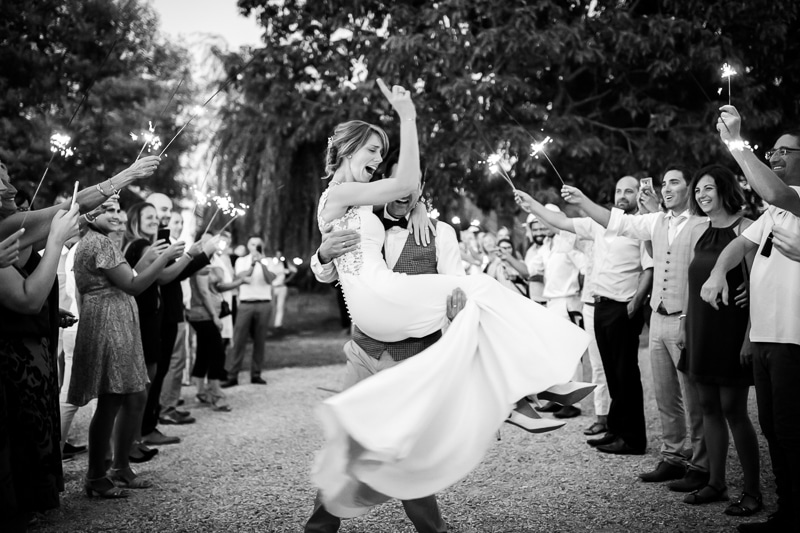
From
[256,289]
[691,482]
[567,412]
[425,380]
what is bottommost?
[567,412]

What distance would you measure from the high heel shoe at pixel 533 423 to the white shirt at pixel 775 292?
4.88 feet

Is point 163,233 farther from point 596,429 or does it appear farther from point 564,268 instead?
point 596,429

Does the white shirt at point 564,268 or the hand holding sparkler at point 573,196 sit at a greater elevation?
the hand holding sparkler at point 573,196

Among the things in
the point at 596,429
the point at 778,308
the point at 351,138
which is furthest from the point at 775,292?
the point at 596,429

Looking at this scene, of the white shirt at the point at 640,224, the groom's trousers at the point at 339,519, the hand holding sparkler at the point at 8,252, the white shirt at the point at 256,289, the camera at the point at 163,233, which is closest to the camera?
the hand holding sparkler at the point at 8,252

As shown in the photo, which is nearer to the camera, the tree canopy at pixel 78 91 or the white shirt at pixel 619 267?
the white shirt at pixel 619 267

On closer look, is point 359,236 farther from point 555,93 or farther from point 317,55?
point 317,55

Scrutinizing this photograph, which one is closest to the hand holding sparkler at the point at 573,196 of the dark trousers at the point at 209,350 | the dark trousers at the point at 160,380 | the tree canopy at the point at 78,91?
the dark trousers at the point at 160,380

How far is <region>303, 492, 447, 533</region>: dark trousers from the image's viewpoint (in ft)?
12.3

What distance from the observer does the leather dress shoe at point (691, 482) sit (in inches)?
199

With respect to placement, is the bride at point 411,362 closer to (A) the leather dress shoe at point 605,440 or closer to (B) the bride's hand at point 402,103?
(B) the bride's hand at point 402,103

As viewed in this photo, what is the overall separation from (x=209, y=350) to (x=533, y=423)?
23.3ft

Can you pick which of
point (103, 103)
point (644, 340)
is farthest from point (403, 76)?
point (103, 103)

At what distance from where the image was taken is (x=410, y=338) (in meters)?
3.71
